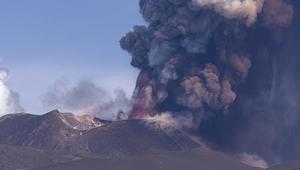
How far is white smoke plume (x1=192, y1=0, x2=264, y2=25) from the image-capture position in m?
132

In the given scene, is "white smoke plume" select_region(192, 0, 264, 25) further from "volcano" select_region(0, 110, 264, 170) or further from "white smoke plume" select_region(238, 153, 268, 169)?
"white smoke plume" select_region(238, 153, 268, 169)

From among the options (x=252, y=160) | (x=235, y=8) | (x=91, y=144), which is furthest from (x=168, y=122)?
(x=235, y=8)

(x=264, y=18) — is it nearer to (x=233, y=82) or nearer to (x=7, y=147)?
(x=233, y=82)

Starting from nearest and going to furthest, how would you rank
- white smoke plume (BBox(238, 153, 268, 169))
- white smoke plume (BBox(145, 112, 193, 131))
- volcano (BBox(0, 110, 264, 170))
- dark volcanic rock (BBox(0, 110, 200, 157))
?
volcano (BBox(0, 110, 264, 170)) < dark volcanic rock (BBox(0, 110, 200, 157)) < white smoke plume (BBox(238, 153, 268, 169)) < white smoke plume (BBox(145, 112, 193, 131))

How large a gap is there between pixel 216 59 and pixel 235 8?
902 centimetres

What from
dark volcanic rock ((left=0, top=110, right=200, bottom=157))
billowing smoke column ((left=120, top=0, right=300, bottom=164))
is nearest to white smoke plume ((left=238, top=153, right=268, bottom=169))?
billowing smoke column ((left=120, top=0, right=300, bottom=164))

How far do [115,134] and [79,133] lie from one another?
6002mm

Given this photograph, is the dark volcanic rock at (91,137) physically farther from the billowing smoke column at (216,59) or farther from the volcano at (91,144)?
the billowing smoke column at (216,59)

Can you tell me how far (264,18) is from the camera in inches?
5340

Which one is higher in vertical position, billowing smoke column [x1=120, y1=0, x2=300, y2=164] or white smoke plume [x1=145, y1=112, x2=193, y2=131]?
billowing smoke column [x1=120, y1=0, x2=300, y2=164]

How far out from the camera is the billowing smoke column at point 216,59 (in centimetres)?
13338

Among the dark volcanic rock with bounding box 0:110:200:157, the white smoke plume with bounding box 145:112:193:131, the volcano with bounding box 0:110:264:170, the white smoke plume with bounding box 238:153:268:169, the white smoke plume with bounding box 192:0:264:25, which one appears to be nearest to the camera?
the volcano with bounding box 0:110:264:170

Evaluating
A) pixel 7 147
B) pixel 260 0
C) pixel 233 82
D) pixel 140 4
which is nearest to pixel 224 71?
pixel 233 82

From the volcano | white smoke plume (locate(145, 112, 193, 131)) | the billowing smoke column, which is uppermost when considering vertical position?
the billowing smoke column
